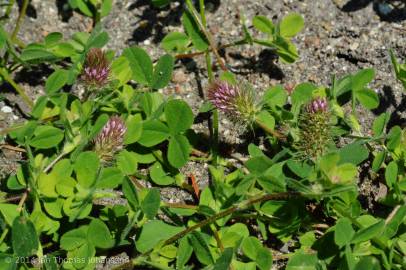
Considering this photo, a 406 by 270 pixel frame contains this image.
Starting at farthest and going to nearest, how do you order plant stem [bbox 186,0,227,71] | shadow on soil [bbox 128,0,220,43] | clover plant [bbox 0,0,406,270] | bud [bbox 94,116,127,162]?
1. shadow on soil [bbox 128,0,220,43]
2. plant stem [bbox 186,0,227,71]
3. bud [bbox 94,116,127,162]
4. clover plant [bbox 0,0,406,270]

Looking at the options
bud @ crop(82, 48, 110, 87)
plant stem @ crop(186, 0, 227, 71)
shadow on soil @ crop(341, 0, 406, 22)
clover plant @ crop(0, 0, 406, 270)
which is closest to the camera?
clover plant @ crop(0, 0, 406, 270)

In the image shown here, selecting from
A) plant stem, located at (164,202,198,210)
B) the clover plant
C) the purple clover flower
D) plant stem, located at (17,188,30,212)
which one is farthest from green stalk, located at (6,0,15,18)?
the purple clover flower

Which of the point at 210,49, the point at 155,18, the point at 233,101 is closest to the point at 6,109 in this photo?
the point at 155,18

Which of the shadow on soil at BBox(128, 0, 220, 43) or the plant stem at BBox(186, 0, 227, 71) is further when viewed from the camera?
the shadow on soil at BBox(128, 0, 220, 43)

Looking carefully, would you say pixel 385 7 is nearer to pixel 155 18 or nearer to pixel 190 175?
pixel 155 18

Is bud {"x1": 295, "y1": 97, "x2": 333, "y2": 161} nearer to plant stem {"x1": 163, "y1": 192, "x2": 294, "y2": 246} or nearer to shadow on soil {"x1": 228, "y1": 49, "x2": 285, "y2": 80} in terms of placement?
plant stem {"x1": 163, "y1": 192, "x2": 294, "y2": 246}

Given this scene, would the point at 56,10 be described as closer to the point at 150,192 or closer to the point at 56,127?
the point at 56,127

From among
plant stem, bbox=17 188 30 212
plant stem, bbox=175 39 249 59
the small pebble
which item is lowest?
plant stem, bbox=17 188 30 212
